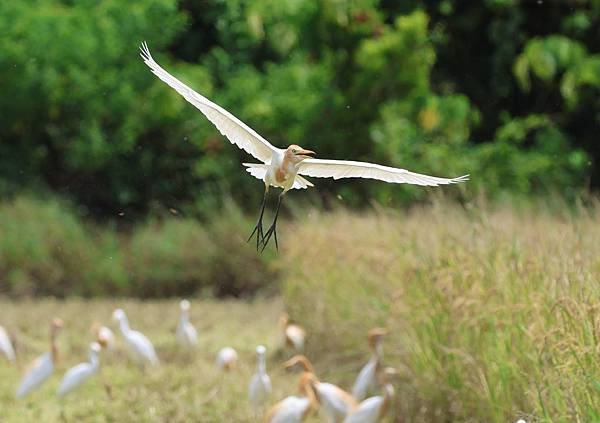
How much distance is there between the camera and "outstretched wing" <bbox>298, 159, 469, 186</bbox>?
10.8 ft

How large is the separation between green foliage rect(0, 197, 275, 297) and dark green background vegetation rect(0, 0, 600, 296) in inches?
0.9

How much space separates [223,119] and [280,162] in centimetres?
31

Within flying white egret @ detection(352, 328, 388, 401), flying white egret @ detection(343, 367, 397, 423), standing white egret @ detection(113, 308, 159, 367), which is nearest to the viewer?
flying white egret @ detection(343, 367, 397, 423)

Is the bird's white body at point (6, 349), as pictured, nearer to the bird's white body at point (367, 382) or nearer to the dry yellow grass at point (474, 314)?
the dry yellow grass at point (474, 314)

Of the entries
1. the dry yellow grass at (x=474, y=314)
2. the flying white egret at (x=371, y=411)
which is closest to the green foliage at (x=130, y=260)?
the dry yellow grass at (x=474, y=314)

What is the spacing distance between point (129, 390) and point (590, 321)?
10.8ft

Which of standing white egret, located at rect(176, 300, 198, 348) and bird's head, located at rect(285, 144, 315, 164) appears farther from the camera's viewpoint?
standing white egret, located at rect(176, 300, 198, 348)

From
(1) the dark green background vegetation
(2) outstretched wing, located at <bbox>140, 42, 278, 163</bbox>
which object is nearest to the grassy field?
(1) the dark green background vegetation

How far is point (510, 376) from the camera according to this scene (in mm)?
4520

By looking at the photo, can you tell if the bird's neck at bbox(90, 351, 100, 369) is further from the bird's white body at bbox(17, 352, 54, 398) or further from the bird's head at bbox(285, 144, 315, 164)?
the bird's head at bbox(285, 144, 315, 164)

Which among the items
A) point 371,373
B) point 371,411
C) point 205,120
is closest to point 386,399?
point 371,411

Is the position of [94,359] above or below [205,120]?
below

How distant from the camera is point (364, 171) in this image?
3.45 meters

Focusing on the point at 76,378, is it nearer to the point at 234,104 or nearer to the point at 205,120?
the point at 205,120
